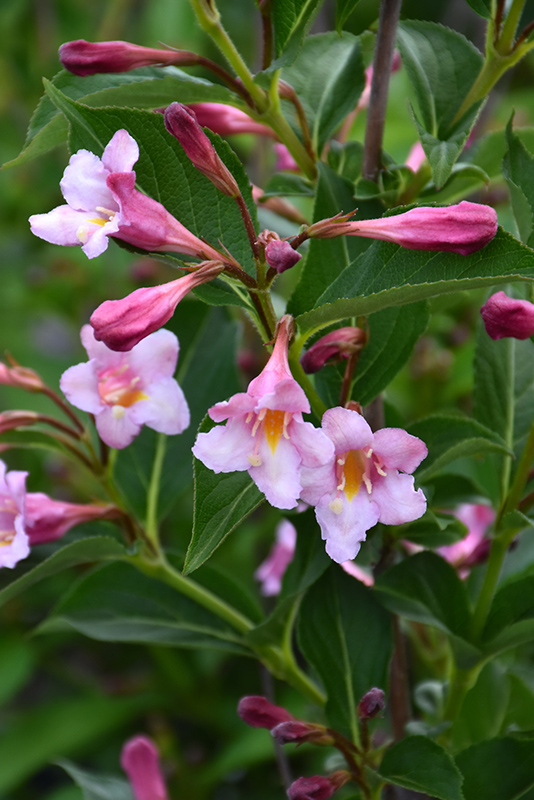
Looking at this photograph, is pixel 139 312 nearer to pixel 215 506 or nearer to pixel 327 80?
pixel 215 506

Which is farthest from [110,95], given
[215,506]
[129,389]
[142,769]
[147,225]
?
[142,769]

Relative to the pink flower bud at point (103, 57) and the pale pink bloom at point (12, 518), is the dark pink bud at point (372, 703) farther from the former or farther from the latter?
the pink flower bud at point (103, 57)

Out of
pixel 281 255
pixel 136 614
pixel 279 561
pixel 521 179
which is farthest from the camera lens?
pixel 279 561

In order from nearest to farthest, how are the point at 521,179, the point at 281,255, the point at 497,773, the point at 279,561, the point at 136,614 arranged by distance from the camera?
the point at 281,255 → the point at 521,179 → the point at 497,773 → the point at 136,614 → the point at 279,561

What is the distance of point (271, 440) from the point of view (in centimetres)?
62

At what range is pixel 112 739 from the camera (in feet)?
5.76

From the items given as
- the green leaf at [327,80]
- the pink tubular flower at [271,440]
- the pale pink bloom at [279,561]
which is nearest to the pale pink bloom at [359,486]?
the pink tubular flower at [271,440]

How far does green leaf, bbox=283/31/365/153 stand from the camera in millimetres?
838

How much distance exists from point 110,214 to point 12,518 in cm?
37

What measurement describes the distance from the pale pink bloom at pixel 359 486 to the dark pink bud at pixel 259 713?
0.28m

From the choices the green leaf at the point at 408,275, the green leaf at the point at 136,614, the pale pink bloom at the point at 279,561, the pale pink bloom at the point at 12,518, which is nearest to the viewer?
the green leaf at the point at 408,275

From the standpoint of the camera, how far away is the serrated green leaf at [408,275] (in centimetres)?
56

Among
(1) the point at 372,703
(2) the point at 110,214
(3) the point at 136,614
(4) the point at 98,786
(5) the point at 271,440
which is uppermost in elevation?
(2) the point at 110,214

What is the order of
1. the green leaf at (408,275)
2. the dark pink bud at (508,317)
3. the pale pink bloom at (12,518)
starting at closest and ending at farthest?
the green leaf at (408,275) < the dark pink bud at (508,317) < the pale pink bloom at (12,518)
